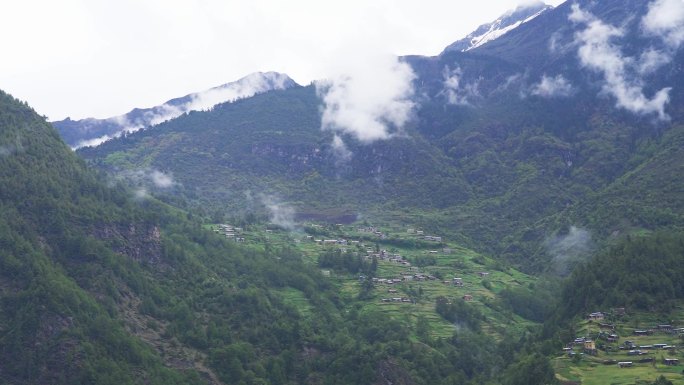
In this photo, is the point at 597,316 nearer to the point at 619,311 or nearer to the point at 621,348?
the point at 619,311

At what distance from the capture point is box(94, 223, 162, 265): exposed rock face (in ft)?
602

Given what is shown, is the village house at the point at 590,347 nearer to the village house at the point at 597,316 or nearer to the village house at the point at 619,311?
the village house at the point at 597,316

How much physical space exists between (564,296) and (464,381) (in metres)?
31.3

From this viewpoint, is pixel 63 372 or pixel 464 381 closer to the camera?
pixel 63 372

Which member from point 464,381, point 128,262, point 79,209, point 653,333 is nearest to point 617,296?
point 653,333

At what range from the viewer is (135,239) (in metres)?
190

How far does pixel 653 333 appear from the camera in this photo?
151 meters

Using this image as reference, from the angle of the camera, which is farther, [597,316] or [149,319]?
[149,319]

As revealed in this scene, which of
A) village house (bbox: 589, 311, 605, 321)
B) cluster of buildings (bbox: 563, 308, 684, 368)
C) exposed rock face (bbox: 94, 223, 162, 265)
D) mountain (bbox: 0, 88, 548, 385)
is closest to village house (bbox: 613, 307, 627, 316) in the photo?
cluster of buildings (bbox: 563, 308, 684, 368)

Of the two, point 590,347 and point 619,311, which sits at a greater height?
point 590,347

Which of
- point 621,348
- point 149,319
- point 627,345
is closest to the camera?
point 621,348

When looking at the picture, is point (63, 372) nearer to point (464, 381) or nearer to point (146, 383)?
point (146, 383)

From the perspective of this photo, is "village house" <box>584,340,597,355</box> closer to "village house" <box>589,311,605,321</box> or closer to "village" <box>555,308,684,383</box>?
"village" <box>555,308,684,383</box>

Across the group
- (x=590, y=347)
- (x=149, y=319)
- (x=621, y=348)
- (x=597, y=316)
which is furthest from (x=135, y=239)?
(x=621, y=348)
